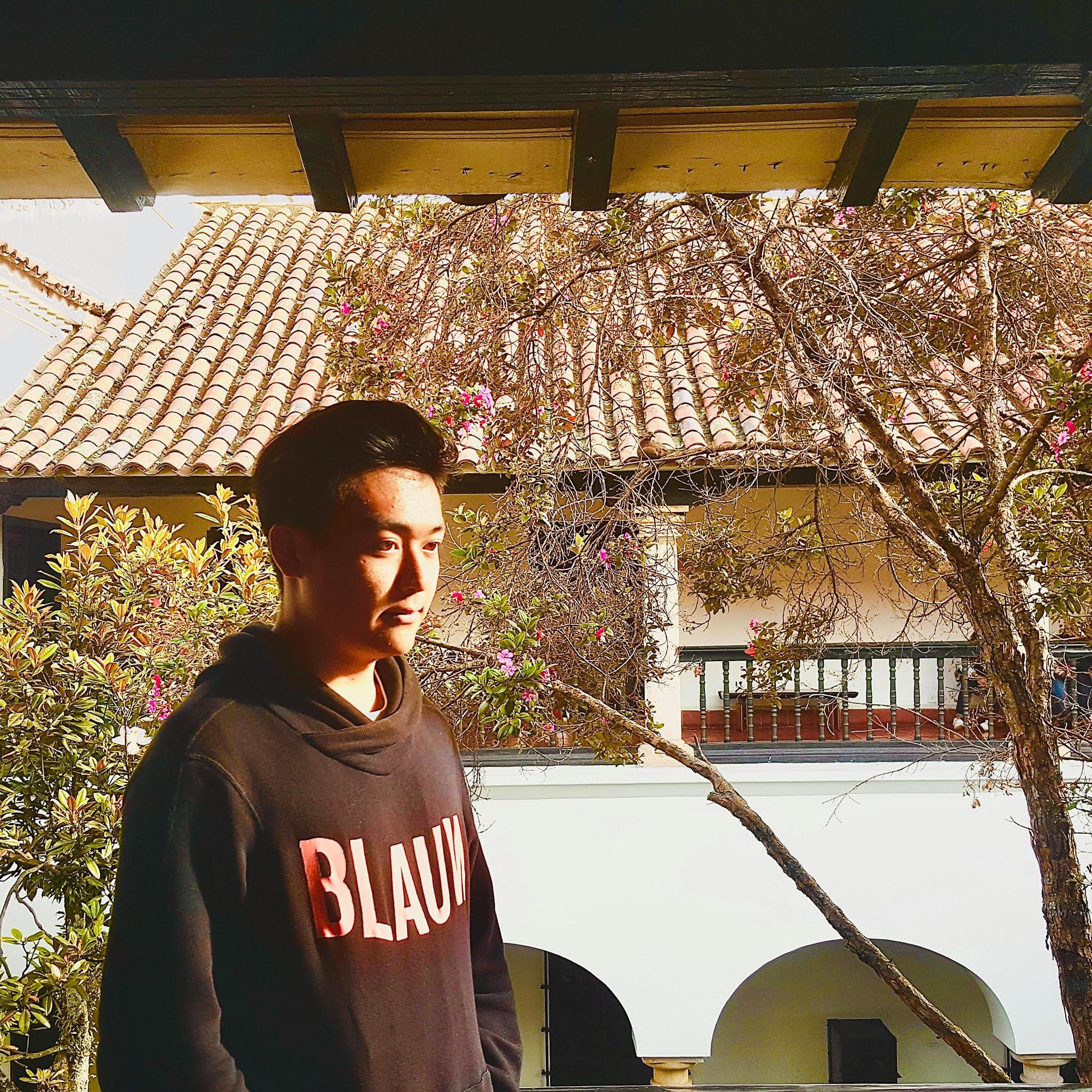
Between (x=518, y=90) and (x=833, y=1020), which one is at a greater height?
Answer: (x=518, y=90)

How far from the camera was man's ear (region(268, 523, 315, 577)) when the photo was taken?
1802 mm

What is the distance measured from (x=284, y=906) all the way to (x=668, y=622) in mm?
3273

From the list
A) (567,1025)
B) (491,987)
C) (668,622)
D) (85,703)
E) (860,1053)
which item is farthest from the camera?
(567,1025)

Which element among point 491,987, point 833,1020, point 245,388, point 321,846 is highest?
point 245,388

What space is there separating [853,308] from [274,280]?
4804 millimetres

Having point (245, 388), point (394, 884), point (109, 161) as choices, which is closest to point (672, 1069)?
point (245, 388)

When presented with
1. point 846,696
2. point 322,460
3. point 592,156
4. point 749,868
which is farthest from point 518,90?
point 749,868

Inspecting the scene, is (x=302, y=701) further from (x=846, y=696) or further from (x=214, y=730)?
(x=846, y=696)

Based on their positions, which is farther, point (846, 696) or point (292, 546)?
point (846, 696)

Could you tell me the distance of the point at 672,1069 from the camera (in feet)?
19.5

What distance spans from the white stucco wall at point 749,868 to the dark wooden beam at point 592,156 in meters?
4.82

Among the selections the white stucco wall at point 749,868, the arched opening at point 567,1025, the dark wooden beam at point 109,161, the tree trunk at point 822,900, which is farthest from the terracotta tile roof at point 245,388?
the arched opening at point 567,1025

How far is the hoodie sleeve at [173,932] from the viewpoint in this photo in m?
1.41

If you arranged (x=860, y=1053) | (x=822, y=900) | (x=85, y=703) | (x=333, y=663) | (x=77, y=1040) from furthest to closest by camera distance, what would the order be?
(x=860, y=1053) → (x=822, y=900) → (x=77, y=1040) → (x=85, y=703) → (x=333, y=663)
